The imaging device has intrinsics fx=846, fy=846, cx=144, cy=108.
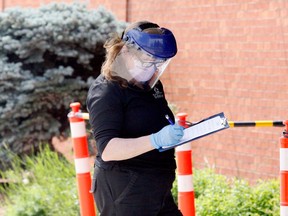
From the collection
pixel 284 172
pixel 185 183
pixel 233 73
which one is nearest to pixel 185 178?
pixel 185 183

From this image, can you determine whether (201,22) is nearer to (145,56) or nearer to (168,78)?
(168,78)

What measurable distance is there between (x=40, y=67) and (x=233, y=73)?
225 centimetres

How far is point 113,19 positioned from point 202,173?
8.83 ft

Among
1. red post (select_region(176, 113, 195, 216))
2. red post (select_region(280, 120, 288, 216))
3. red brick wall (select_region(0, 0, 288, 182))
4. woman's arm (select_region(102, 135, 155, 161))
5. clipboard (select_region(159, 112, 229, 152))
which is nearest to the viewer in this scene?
clipboard (select_region(159, 112, 229, 152))

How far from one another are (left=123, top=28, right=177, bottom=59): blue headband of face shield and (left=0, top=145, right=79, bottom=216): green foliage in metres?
3.47

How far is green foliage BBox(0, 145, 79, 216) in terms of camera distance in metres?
7.62

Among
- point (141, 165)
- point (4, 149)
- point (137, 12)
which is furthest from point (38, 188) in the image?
point (141, 165)

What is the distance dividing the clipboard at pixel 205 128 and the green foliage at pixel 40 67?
16.5ft

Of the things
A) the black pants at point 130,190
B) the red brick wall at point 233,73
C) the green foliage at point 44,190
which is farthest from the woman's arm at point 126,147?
the red brick wall at point 233,73

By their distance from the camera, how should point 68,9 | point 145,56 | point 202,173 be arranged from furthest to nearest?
point 68,9, point 202,173, point 145,56

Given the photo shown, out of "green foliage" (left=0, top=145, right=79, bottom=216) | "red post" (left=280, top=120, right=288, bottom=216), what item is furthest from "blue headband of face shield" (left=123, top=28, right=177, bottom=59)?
"green foliage" (left=0, top=145, right=79, bottom=216)

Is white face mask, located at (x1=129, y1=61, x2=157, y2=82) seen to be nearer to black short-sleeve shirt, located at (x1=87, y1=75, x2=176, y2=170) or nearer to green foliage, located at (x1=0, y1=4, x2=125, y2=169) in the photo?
black short-sleeve shirt, located at (x1=87, y1=75, x2=176, y2=170)

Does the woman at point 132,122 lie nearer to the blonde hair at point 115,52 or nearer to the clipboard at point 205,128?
the blonde hair at point 115,52

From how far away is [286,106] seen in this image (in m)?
7.90
